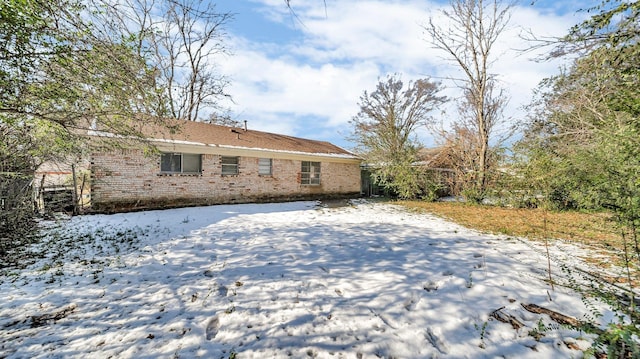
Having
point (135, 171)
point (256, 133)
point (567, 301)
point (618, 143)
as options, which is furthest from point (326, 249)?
point (256, 133)

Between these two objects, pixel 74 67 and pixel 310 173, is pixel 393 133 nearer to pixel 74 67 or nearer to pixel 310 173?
pixel 310 173

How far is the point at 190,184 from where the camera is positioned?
10094 mm

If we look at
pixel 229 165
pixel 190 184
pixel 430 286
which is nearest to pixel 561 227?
pixel 430 286

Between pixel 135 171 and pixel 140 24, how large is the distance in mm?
7227

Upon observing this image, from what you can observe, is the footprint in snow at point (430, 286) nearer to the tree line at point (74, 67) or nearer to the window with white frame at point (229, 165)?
the tree line at point (74, 67)

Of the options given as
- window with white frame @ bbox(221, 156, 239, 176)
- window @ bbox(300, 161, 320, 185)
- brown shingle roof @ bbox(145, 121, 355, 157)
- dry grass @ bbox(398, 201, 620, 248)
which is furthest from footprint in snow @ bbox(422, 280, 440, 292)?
window @ bbox(300, 161, 320, 185)

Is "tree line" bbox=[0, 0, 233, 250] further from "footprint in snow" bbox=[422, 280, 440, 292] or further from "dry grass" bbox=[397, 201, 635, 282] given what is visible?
"dry grass" bbox=[397, 201, 635, 282]

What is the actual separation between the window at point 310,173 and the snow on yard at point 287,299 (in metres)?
8.24

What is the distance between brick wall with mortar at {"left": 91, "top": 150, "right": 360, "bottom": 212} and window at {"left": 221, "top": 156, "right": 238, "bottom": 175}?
200 millimetres

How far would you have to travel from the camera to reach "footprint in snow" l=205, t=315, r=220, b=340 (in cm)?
250

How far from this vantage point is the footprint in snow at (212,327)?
250cm

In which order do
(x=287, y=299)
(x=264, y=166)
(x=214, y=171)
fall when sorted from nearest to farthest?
(x=287, y=299), (x=214, y=171), (x=264, y=166)

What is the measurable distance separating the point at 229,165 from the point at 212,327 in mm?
9312

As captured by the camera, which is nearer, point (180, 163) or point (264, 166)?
point (180, 163)
